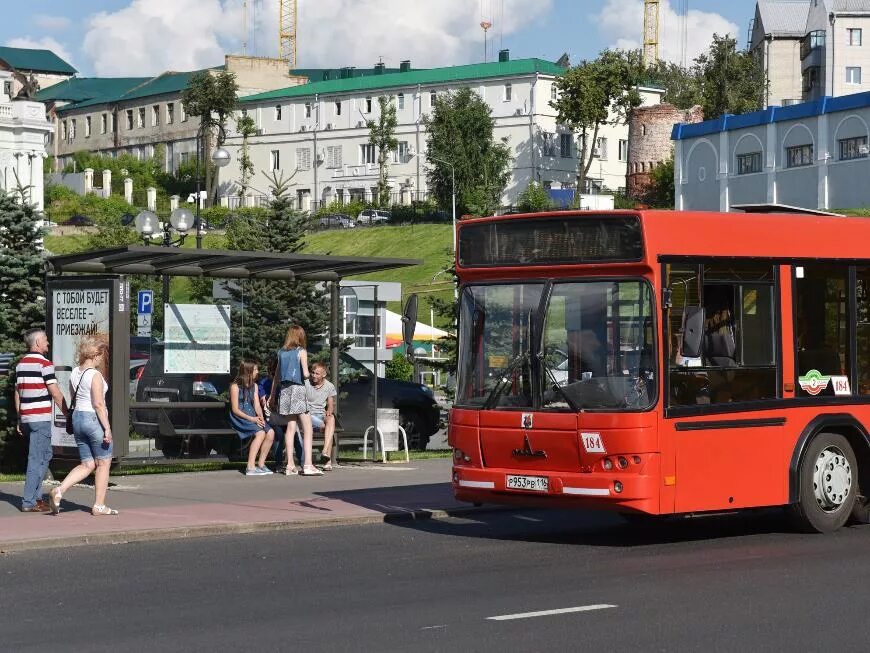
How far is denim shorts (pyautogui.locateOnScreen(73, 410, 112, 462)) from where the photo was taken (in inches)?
624

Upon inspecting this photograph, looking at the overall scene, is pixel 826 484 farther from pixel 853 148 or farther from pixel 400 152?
pixel 400 152

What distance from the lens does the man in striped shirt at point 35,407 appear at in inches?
633

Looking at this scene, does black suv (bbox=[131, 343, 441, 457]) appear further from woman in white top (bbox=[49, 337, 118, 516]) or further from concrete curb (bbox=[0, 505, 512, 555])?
concrete curb (bbox=[0, 505, 512, 555])

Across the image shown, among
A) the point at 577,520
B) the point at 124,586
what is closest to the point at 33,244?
the point at 577,520

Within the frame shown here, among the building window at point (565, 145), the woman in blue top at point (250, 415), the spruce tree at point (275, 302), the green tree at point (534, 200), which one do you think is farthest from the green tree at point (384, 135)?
the woman in blue top at point (250, 415)

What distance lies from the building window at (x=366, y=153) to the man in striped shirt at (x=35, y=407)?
398ft

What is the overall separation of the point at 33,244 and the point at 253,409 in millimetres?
4615

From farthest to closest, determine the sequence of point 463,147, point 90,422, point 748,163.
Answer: point 463,147 < point 748,163 < point 90,422

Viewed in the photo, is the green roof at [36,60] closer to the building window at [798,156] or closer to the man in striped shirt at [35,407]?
the building window at [798,156]

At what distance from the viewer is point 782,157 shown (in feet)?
279

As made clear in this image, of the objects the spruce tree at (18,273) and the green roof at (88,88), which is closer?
the spruce tree at (18,273)

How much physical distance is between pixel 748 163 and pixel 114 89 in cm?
10327

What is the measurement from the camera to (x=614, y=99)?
11925 cm

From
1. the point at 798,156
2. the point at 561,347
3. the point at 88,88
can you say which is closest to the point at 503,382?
the point at 561,347
